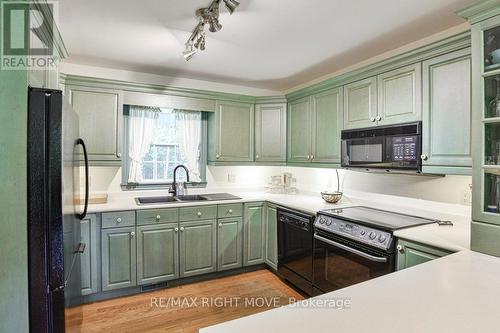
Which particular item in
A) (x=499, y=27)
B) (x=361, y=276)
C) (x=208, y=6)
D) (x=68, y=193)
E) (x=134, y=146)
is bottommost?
(x=361, y=276)

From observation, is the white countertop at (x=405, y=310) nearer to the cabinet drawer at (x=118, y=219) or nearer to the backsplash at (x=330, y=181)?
the backsplash at (x=330, y=181)

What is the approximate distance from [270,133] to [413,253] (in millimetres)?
2286

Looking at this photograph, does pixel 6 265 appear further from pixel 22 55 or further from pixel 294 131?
pixel 294 131

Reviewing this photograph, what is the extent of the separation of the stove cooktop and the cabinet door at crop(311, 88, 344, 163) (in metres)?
0.57

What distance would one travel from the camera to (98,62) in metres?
2.92

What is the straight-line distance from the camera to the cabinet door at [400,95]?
2.09 meters

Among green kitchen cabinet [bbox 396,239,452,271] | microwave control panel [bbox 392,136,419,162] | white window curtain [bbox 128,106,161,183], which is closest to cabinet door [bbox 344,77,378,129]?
microwave control panel [bbox 392,136,419,162]

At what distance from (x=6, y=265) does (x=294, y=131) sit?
9.73 ft

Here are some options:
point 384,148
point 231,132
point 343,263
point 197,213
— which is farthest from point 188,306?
point 384,148

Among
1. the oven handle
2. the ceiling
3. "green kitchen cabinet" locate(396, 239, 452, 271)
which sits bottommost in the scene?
the oven handle

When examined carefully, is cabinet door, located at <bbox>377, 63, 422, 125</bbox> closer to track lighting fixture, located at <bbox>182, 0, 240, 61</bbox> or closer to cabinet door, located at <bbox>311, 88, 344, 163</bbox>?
cabinet door, located at <bbox>311, 88, 344, 163</bbox>

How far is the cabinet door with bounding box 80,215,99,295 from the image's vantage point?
2.47m

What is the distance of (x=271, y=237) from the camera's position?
3225 mm

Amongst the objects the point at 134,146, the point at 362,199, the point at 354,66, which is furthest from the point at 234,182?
the point at 354,66
